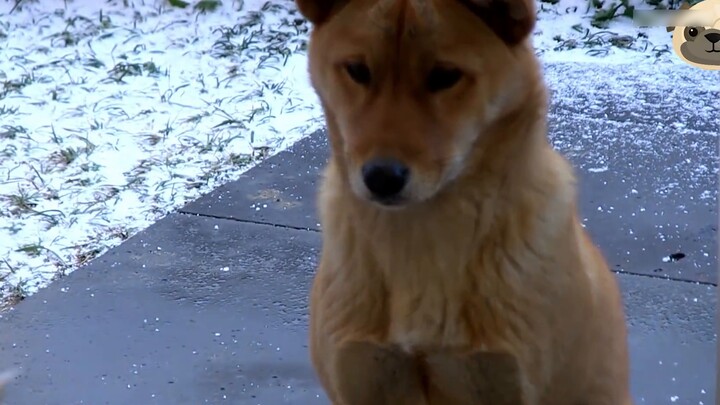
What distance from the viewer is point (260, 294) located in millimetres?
3939

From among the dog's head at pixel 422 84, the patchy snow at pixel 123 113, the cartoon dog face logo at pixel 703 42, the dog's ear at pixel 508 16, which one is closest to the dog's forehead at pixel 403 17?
the dog's head at pixel 422 84

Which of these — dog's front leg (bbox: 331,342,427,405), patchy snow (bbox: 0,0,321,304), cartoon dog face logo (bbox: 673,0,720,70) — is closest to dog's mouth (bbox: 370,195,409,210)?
dog's front leg (bbox: 331,342,427,405)

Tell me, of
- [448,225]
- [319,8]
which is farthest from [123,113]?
[448,225]

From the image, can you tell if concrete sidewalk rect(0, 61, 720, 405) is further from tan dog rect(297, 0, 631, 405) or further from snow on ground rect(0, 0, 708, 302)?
tan dog rect(297, 0, 631, 405)

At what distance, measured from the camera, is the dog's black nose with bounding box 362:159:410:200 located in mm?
1993

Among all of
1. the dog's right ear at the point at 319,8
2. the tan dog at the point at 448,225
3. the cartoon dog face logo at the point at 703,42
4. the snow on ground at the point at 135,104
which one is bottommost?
the snow on ground at the point at 135,104

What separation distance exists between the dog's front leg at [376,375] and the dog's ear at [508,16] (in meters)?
0.72

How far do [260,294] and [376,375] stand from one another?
1674 millimetres

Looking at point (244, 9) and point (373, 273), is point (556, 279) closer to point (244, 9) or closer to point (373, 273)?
point (373, 273)

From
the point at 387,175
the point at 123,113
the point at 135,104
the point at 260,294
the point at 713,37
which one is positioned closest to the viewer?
the point at 713,37

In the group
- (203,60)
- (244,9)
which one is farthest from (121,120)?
(244,9)

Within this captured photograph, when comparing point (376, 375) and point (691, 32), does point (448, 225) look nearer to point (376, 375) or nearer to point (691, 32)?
point (376, 375)

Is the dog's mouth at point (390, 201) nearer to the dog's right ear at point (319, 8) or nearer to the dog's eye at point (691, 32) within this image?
the dog's right ear at point (319, 8)

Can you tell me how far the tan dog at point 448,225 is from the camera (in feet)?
6.66
